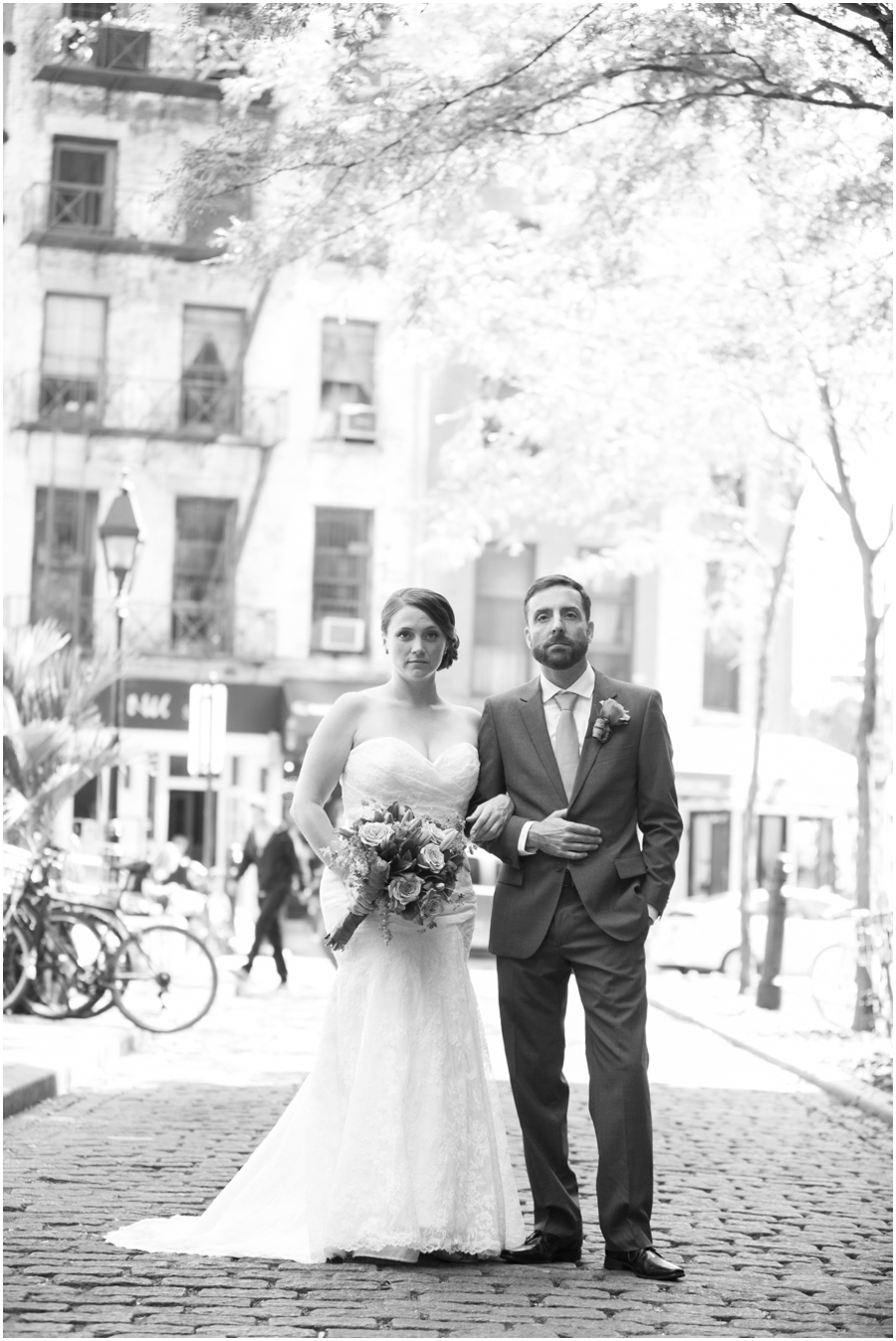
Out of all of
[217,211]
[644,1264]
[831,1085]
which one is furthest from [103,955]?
[644,1264]

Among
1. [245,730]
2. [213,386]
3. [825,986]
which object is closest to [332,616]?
[245,730]

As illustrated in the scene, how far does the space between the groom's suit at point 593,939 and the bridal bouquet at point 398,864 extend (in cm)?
20

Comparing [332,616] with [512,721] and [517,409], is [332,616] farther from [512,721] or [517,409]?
[512,721]

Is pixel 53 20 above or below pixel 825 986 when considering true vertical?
above

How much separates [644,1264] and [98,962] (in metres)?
7.79

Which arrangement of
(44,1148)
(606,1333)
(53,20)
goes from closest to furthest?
(606,1333), (53,20), (44,1148)

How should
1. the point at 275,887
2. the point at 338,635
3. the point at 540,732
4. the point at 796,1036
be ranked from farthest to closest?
1. the point at 338,635
2. the point at 275,887
3. the point at 796,1036
4. the point at 540,732

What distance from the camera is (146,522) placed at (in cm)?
3344

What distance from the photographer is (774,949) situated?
1702 cm

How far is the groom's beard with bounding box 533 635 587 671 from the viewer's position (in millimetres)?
6090

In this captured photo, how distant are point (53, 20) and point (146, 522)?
1027 inches

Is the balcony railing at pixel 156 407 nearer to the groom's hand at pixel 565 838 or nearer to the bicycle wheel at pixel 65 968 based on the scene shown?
the bicycle wheel at pixel 65 968

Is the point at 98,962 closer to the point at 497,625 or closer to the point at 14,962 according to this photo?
the point at 14,962

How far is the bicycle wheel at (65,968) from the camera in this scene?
1287 cm
